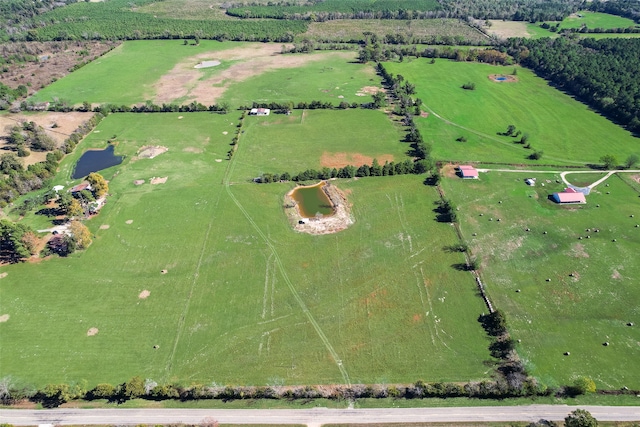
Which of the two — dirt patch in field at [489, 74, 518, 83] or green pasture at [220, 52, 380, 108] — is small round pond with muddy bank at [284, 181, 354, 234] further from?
dirt patch in field at [489, 74, 518, 83]

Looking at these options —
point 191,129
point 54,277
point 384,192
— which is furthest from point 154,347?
point 191,129

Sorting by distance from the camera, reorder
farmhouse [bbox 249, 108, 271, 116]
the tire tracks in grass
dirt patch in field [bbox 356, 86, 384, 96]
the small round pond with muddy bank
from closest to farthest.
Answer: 1. the tire tracks in grass
2. the small round pond with muddy bank
3. farmhouse [bbox 249, 108, 271, 116]
4. dirt patch in field [bbox 356, 86, 384, 96]

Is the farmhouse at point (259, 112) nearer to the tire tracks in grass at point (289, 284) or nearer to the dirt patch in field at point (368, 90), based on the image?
the tire tracks in grass at point (289, 284)

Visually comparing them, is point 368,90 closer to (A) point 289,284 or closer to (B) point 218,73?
(B) point 218,73

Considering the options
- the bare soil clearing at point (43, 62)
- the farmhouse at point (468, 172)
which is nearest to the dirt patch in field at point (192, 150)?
the farmhouse at point (468, 172)

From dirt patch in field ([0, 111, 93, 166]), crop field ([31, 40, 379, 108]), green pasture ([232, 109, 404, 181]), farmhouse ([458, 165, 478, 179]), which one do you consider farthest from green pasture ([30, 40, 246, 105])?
farmhouse ([458, 165, 478, 179])

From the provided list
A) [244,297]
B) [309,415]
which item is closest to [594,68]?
[244,297]

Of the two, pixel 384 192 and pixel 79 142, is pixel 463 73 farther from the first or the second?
pixel 79 142
